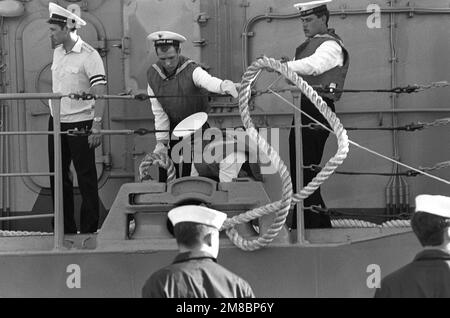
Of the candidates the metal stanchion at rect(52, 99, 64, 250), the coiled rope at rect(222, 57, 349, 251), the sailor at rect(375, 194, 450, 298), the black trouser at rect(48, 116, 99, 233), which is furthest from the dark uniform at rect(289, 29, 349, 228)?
the sailor at rect(375, 194, 450, 298)

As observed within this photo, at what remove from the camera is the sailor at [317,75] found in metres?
6.75

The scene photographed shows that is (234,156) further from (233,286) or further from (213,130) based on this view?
(233,286)

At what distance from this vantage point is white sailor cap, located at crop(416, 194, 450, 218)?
4.58m

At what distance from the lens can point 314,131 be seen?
6.88 m

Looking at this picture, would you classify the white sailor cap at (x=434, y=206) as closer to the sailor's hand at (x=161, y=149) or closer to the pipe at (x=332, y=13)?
the sailor's hand at (x=161, y=149)

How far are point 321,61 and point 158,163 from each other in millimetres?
1115

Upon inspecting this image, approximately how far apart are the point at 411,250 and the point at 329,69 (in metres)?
1.19

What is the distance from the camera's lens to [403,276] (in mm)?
4457

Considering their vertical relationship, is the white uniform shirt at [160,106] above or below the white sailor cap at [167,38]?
below

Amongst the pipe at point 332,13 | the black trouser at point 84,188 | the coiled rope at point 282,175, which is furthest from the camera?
the pipe at point 332,13

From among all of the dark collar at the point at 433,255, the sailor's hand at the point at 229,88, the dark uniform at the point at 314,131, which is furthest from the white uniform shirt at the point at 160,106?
the dark collar at the point at 433,255

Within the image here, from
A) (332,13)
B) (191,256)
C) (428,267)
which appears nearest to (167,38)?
(332,13)

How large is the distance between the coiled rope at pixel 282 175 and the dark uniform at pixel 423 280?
1.84m
